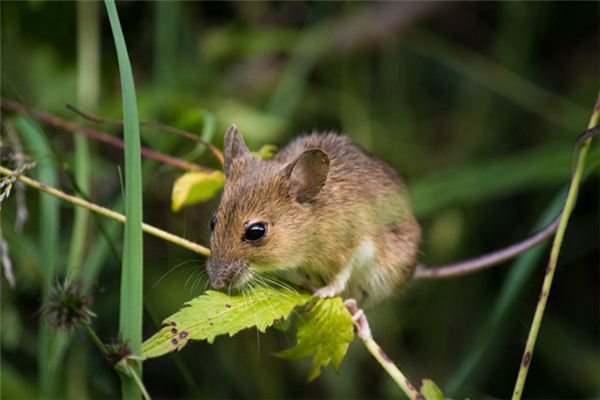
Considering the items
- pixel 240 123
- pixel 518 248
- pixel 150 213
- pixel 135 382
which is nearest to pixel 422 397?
pixel 135 382

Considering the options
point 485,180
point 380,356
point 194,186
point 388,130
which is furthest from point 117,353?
point 388,130

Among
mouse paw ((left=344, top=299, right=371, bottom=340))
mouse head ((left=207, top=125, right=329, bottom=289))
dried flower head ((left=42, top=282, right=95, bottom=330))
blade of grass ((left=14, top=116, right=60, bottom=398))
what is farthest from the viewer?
blade of grass ((left=14, top=116, right=60, bottom=398))

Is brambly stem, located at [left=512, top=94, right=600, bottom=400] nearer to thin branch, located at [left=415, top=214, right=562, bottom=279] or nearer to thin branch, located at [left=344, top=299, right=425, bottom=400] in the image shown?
thin branch, located at [left=344, top=299, right=425, bottom=400]

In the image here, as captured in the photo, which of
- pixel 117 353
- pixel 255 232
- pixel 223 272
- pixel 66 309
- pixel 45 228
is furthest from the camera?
pixel 45 228

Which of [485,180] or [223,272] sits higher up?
[485,180]

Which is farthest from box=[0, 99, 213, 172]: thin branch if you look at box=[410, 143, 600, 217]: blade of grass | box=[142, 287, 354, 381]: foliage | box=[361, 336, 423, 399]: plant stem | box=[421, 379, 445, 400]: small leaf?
box=[410, 143, 600, 217]: blade of grass

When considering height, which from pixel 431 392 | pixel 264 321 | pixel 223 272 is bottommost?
pixel 431 392

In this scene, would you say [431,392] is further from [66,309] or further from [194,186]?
[194,186]

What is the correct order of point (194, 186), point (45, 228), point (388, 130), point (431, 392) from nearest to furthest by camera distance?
point (431, 392)
point (194, 186)
point (45, 228)
point (388, 130)
